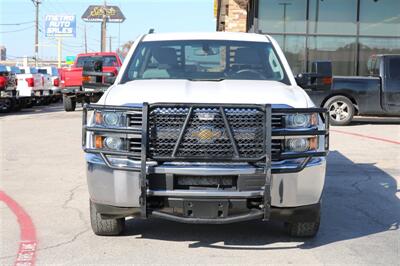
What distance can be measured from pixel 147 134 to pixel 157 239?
122cm

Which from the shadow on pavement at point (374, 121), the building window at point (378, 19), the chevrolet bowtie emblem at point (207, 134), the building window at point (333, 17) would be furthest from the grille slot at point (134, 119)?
the building window at point (378, 19)

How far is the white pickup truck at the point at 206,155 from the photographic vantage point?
14.6ft

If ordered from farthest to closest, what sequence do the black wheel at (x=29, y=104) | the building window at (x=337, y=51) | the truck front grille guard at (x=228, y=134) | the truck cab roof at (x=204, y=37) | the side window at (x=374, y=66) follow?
the black wheel at (x=29, y=104), the building window at (x=337, y=51), the side window at (x=374, y=66), the truck cab roof at (x=204, y=37), the truck front grille guard at (x=228, y=134)

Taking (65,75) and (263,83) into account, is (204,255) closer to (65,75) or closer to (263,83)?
(263,83)

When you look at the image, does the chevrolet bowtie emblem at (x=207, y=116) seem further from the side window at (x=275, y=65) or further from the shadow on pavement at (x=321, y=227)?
the side window at (x=275, y=65)

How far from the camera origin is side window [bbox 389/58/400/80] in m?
14.8

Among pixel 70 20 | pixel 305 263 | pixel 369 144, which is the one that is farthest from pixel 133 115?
pixel 70 20

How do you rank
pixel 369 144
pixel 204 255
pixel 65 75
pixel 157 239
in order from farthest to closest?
pixel 65 75
pixel 369 144
pixel 157 239
pixel 204 255

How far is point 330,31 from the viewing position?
20969mm

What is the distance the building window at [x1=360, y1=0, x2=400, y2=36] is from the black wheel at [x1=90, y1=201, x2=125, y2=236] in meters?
17.6

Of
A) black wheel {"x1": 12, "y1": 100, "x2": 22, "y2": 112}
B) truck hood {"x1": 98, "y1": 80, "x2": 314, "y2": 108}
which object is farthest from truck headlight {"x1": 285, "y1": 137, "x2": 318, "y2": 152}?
black wheel {"x1": 12, "y1": 100, "x2": 22, "y2": 112}

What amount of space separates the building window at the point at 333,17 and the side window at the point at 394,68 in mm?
6312

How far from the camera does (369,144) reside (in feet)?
39.1

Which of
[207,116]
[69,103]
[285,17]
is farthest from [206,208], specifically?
[69,103]
